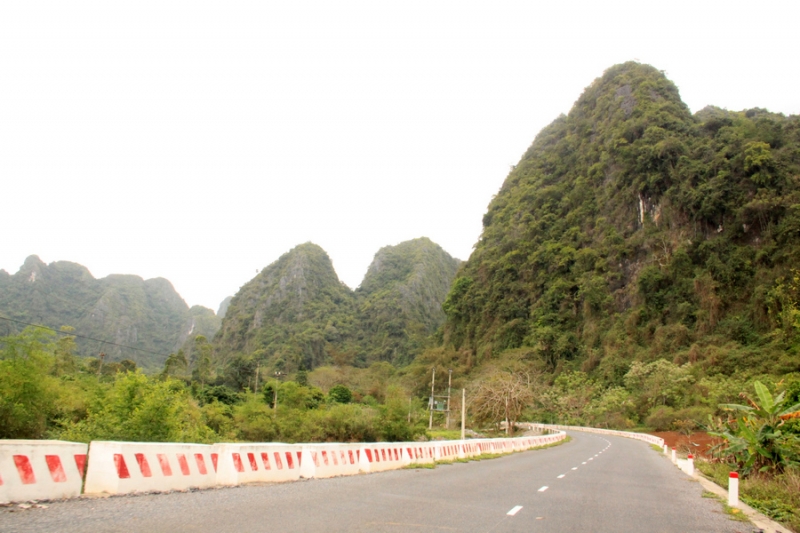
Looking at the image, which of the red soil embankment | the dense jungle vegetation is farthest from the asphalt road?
the red soil embankment

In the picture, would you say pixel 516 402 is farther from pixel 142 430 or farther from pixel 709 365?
pixel 142 430

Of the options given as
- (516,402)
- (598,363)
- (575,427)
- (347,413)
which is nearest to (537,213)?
(598,363)

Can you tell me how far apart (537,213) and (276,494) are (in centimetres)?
8706

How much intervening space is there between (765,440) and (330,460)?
32.6 feet

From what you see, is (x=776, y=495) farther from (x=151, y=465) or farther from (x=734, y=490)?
(x=151, y=465)

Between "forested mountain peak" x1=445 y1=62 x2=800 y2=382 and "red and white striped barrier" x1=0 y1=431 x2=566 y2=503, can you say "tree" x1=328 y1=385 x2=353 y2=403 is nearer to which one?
"forested mountain peak" x1=445 y1=62 x2=800 y2=382

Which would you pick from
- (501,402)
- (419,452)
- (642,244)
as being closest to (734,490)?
(419,452)

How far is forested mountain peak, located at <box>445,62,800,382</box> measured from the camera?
2183 inches

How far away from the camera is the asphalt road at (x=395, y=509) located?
5.69m

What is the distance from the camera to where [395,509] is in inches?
294

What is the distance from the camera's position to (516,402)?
138ft

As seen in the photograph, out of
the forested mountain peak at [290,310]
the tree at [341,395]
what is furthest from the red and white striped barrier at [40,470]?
the forested mountain peak at [290,310]

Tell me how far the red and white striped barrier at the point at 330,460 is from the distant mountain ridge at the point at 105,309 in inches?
4301

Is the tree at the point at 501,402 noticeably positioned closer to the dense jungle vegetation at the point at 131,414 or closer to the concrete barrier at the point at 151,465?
the dense jungle vegetation at the point at 131,414
